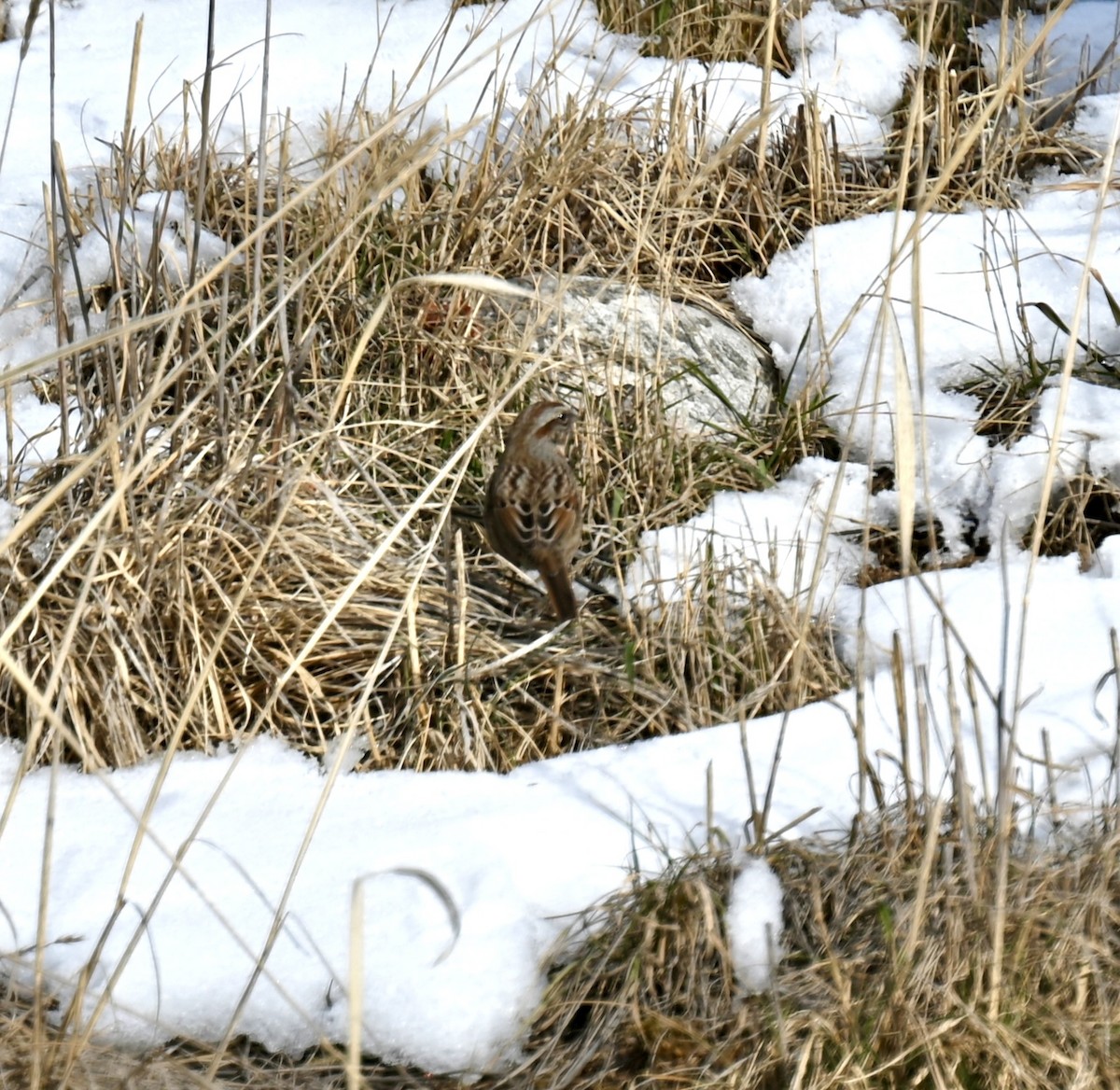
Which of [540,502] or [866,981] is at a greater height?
[540,502]

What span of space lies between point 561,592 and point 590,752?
499 millimetres

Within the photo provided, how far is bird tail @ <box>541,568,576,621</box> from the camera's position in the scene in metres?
3.30

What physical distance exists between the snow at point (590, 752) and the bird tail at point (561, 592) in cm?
22

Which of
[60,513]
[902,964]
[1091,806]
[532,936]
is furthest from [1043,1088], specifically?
[60,513]

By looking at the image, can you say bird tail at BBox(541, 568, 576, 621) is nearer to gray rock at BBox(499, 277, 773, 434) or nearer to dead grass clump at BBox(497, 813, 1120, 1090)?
gray rock at BBox(499, 277, 773, 434)

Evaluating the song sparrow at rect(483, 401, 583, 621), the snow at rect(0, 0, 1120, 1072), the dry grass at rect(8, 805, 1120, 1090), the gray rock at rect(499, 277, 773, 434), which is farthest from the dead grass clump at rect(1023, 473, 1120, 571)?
the dry grass at rect(8, 805, 1120, 1090)

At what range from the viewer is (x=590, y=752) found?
9.61ft

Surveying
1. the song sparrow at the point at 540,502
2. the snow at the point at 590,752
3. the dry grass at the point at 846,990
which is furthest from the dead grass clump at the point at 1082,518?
the dry grass at the point at 846,990

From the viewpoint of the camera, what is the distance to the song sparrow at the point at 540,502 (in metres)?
3.32

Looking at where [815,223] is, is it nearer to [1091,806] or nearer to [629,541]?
[629,541]

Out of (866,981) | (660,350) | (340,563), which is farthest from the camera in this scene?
(660,350)

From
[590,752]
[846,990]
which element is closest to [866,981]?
[846,990]

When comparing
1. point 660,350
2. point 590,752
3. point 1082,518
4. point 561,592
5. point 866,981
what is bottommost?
point 866,981

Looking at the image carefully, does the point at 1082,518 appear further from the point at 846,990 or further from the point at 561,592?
the point at 846,990
